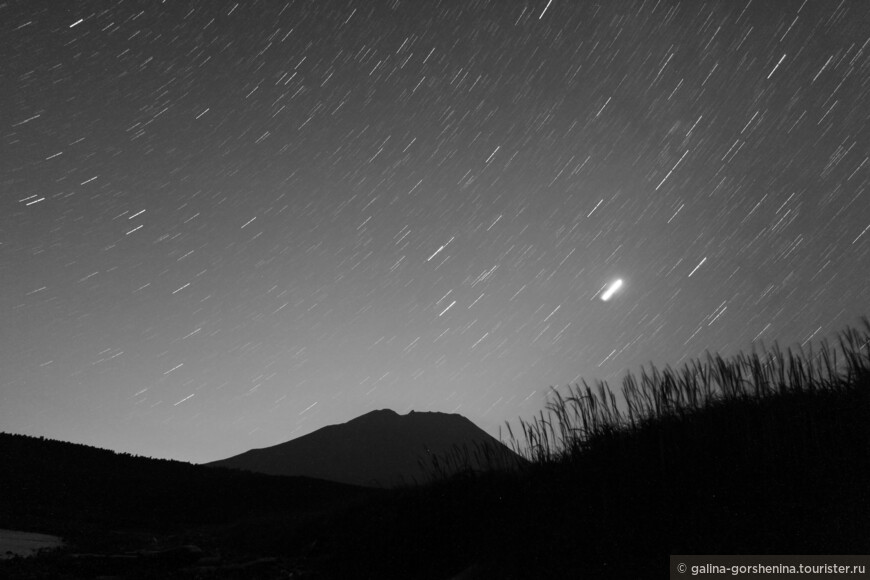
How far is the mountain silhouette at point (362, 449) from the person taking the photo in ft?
210

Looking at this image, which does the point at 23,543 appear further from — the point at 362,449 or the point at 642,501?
the point at 362,449

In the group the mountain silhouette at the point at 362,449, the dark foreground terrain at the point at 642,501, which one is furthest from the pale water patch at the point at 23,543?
the mountain silhouette at the point at 362,449

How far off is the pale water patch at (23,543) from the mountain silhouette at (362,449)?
4352 cm

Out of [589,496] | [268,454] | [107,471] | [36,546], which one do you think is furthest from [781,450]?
[268,454]

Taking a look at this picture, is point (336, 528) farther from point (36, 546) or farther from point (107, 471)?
point (107, 471)

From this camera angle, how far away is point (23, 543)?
487 inches

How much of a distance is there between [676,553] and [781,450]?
1800 millimetres

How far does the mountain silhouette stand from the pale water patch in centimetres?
4352

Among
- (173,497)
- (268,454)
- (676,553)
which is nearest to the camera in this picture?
(676,553)

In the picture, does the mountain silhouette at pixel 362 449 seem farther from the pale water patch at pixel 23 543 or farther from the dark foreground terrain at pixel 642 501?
the dark foreground terrain at pixel 642 501

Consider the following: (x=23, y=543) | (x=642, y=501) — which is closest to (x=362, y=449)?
(x=23, y=543)

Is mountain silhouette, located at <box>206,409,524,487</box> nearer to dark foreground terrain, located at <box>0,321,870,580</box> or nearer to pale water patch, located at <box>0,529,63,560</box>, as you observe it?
pale water patch, located at <box>0,529,63,560</box>

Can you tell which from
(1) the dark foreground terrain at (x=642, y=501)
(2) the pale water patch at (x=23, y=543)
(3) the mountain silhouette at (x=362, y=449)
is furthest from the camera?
(3) the mountain silhouette at (x=362, y=449)

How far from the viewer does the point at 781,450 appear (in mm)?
5266
